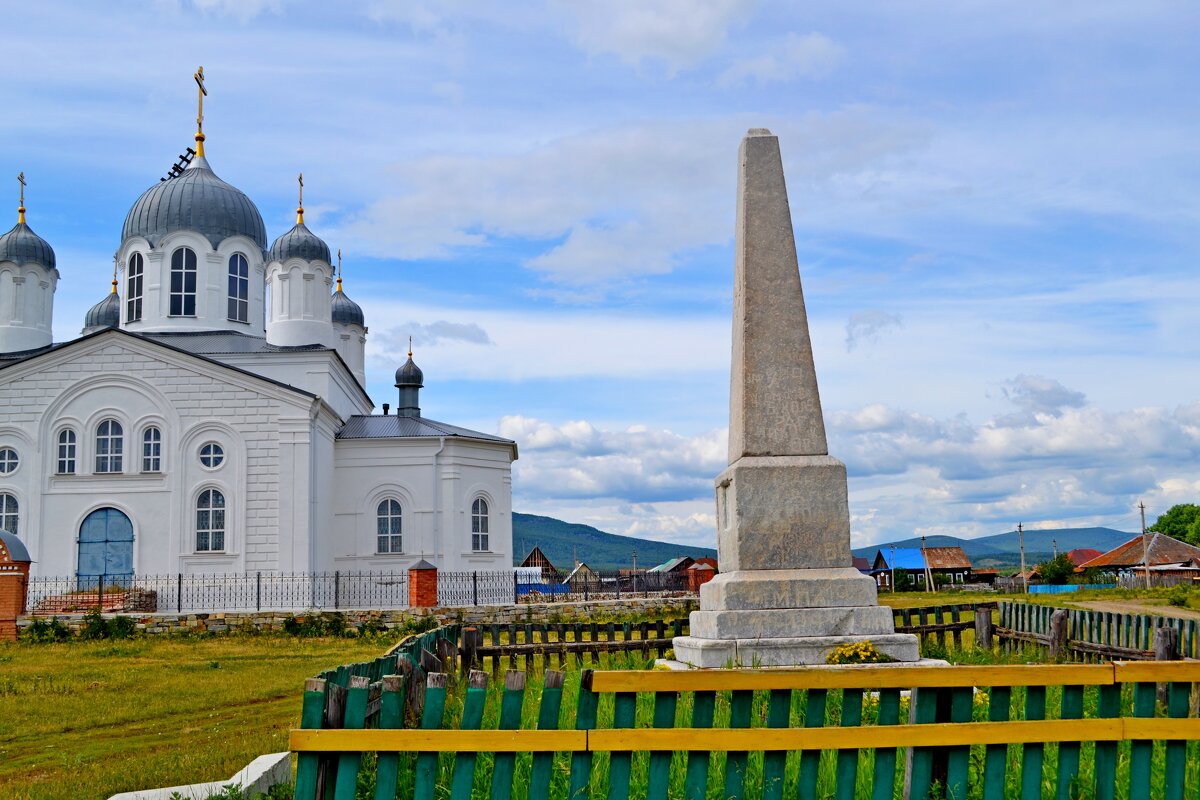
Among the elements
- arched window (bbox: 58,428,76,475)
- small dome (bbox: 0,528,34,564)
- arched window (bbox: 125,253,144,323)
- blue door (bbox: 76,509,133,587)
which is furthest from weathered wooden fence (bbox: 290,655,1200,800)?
arched window (bbox: 125,253,144,323)

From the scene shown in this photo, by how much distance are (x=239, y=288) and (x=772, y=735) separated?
2996 centimetres

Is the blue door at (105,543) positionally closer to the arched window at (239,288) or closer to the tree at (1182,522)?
the arched window at (239,288)

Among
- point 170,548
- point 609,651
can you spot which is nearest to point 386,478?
point 170,548

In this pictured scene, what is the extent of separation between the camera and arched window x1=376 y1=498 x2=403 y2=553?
29.2 metres


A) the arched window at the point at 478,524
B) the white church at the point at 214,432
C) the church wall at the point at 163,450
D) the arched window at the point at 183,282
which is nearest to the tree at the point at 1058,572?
the white church at the point at 214,432

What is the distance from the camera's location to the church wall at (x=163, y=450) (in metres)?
26.3

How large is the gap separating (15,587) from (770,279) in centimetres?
1828

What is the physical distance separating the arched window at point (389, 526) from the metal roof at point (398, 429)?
1845 mm

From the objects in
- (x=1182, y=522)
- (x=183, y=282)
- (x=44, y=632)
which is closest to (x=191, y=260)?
(x=183, y=282)

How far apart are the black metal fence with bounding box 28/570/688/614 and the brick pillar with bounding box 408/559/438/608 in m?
1.29

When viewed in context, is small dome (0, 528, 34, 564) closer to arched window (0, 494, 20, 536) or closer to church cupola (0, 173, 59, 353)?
arched window (0, 494, 20, 536)

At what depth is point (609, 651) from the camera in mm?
12125

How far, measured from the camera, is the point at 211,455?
88.1 feet

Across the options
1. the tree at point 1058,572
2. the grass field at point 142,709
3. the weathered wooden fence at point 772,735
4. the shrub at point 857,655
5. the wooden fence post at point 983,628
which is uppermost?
the weathered wooden fence at point 772,735
